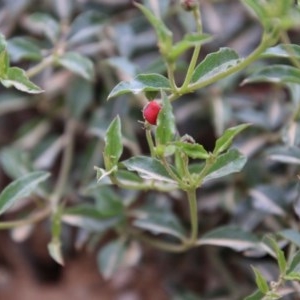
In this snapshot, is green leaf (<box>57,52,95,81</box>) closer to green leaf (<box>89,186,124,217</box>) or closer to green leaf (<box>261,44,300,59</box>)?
green leaf (<box>89,186,124,217</box>)

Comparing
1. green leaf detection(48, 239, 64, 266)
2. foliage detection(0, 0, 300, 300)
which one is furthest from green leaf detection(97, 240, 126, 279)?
green leaf detection(48, 239, 64, 266)

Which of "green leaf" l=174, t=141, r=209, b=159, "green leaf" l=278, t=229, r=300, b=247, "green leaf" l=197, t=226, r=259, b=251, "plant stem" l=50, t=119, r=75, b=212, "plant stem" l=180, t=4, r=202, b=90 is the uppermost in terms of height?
"plant stem" l=180, t=4, r=202, b=90

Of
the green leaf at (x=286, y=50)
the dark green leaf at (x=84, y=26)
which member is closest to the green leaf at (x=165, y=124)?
the green leaf at (x=286, y=50)

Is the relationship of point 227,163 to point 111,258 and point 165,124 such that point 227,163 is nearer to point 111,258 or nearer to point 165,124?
point 165,124

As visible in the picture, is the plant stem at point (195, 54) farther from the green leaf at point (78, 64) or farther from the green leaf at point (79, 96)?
the green leaf at point (79, 96)

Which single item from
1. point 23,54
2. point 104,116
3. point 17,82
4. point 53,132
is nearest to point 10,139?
point 53,132

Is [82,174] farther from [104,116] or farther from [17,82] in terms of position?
[17,82]

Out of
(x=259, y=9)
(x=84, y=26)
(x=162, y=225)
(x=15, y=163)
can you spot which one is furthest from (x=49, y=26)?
(x=259, y=9)
